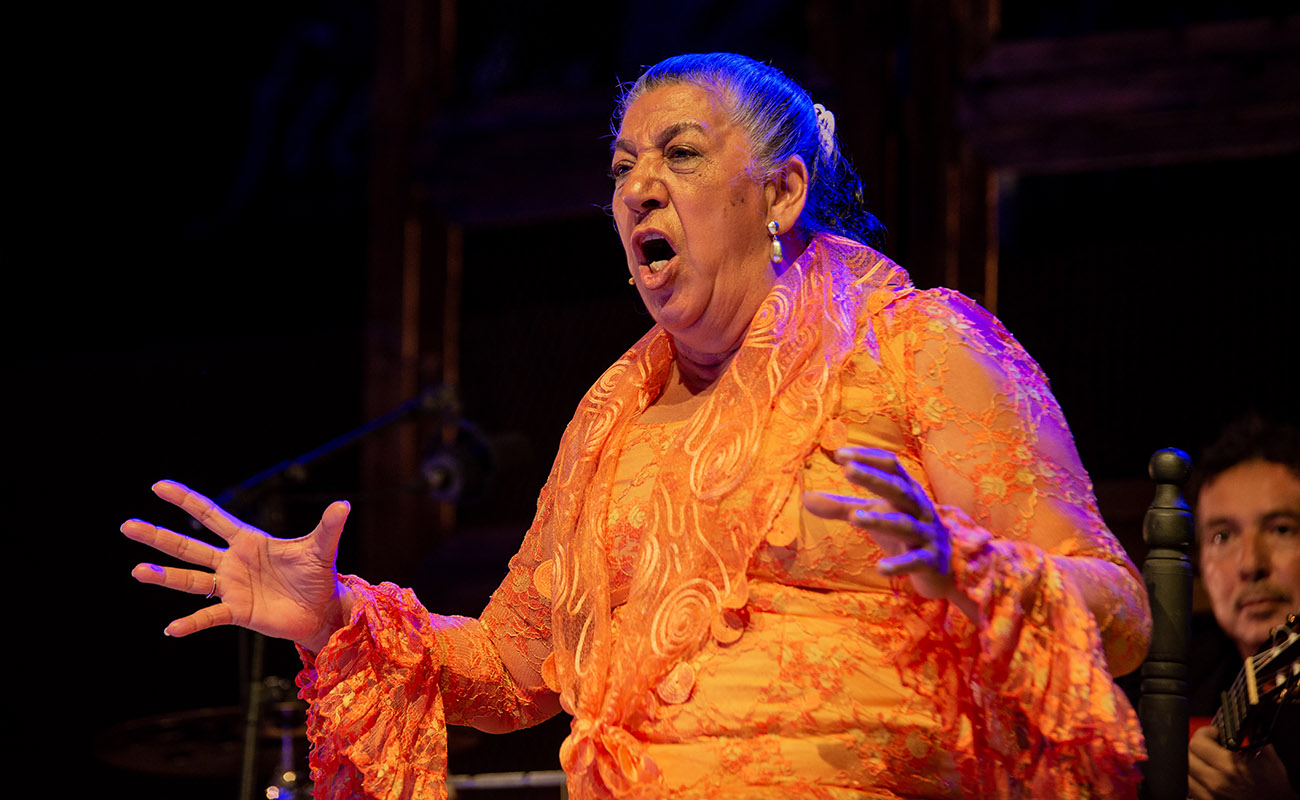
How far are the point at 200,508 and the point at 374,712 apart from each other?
359mm

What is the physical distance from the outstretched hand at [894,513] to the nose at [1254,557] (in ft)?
5.30

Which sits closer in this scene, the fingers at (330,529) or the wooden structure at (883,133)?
the fingers at (330,529)

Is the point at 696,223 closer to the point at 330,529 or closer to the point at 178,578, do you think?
the point at 330,529

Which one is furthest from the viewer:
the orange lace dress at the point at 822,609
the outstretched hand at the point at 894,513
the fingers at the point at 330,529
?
the fingers at the point at 330,529

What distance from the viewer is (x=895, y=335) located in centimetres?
177

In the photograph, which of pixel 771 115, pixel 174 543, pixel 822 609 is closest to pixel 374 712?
pixel 174 543

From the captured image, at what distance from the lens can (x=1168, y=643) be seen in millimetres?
1890

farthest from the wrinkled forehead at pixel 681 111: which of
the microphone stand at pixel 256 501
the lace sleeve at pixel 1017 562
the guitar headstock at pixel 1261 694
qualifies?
the microphone stand at pixel 256 501

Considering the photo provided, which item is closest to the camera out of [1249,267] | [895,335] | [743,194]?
[895,335]

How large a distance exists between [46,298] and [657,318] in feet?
9.75

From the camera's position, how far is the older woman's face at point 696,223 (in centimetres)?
192

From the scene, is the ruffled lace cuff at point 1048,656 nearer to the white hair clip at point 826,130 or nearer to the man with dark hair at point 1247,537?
the white hair clip at point 826,130

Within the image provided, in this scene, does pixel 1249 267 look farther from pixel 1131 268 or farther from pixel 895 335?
pixel 895 335

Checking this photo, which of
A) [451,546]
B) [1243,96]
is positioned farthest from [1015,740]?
[451,546]
